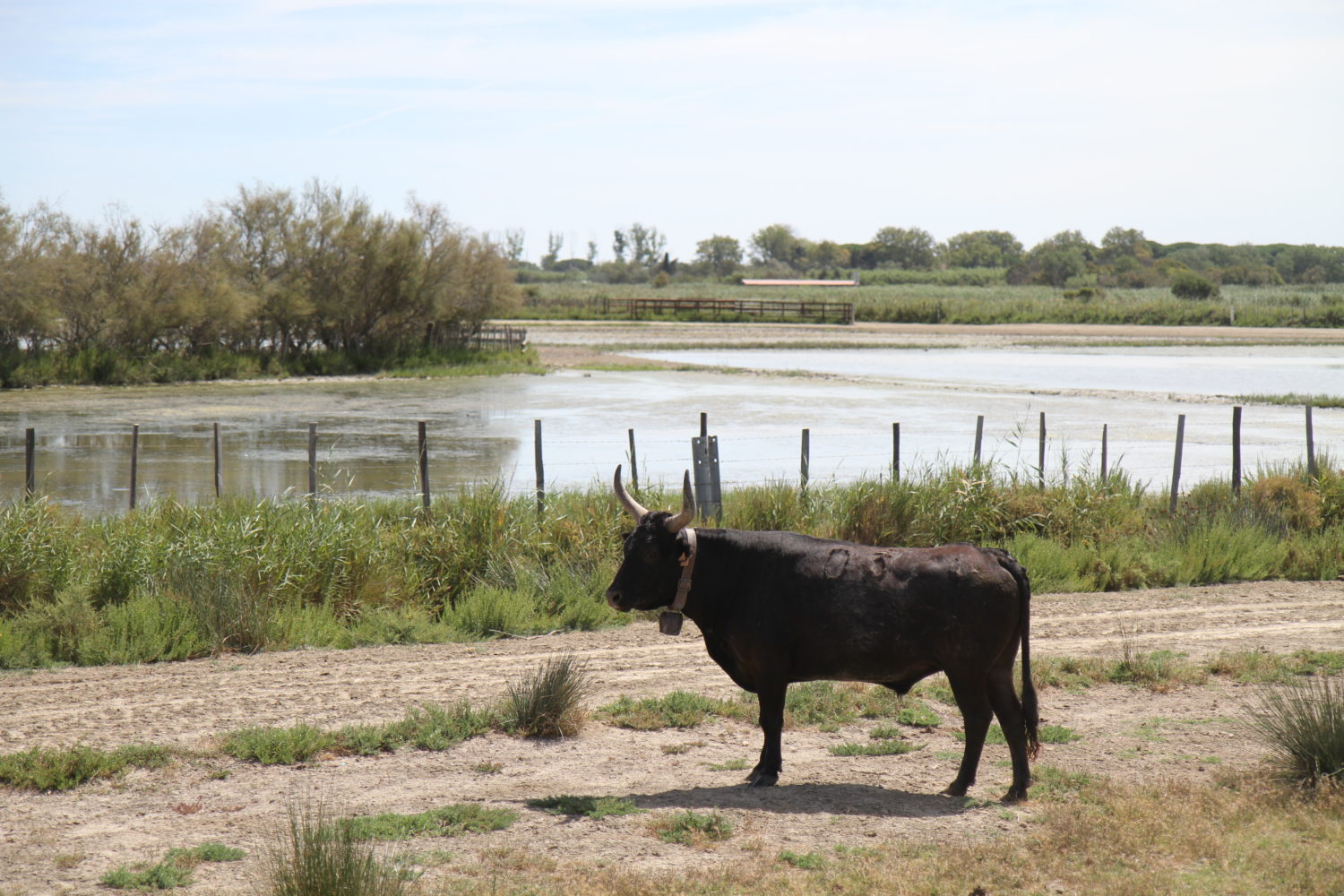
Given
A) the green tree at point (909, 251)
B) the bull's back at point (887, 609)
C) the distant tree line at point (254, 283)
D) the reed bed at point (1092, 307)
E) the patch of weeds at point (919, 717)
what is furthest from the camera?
the green tree at point (909, 251)

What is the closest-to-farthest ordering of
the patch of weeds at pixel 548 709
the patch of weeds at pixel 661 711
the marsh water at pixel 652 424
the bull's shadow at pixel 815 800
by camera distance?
the bull's shadow at pixel 815 800, the patch of weeds at pixel 548 709, the patch of weeds at pixel 661 711, the marsh water at pixel 652 424

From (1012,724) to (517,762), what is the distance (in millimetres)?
2867

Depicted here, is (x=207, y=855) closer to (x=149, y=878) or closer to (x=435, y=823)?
(x=149, y=878)

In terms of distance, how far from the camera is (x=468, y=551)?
40.7 feet

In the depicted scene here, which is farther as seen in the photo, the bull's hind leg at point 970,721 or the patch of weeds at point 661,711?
the patch of weeds at point 661,711

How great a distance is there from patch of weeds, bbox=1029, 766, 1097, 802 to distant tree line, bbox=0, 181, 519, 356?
40.5 metres

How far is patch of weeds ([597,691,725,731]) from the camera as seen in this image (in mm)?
8078

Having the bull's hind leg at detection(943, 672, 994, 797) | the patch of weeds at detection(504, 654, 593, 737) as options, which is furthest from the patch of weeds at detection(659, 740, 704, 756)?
the bull's hind leg at detection(943, 672, 994, 797)

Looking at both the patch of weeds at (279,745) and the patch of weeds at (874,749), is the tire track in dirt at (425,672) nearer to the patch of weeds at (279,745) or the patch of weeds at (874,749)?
the patch of weeds at (279,745)

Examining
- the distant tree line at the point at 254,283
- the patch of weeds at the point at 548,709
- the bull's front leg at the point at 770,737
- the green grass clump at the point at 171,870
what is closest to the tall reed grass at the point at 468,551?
the patch of weeds at the point at 548,709

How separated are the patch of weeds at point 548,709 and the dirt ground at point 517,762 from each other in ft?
0.42

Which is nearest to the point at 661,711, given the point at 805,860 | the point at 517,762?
the point at 517,762

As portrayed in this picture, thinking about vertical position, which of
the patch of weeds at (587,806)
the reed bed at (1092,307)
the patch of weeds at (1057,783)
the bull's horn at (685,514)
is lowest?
the patch of weeds at (1057,783)

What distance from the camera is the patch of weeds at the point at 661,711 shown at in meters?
8.08
